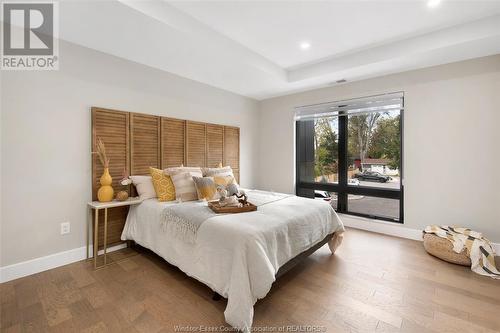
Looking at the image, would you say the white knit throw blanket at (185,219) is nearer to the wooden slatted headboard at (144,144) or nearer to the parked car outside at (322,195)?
the wooden slatted headboard at (144,144)

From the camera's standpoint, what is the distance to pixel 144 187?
2.84 metres

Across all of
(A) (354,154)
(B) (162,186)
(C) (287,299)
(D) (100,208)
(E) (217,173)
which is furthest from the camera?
(A) (354,154)

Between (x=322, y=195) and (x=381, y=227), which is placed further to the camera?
(x=322, y=195)

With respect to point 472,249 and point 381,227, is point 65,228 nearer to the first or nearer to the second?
point 381,227

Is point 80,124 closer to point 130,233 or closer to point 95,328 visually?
point 130,233

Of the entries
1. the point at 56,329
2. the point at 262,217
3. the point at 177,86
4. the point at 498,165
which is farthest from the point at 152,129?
the point at 498,165

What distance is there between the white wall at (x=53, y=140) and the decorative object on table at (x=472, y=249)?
13.5 feet

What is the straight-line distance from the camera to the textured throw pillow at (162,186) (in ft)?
8.99

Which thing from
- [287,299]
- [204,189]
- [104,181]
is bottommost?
[287,299]

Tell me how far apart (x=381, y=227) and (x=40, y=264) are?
444 cm

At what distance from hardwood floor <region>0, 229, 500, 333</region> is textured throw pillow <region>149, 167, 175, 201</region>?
0.76 meters

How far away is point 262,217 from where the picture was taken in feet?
6.70

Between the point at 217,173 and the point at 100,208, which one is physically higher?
the point at 217,173

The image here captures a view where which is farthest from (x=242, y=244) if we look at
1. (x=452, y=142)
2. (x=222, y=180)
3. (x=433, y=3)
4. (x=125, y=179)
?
(x=452, y=142)
